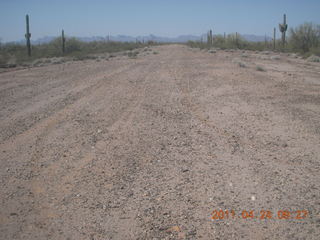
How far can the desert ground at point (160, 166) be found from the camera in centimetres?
364

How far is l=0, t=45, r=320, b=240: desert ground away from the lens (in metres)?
3.64

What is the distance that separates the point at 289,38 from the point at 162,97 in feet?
109

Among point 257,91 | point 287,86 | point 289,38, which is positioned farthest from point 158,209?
point 289,38

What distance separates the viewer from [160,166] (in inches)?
200

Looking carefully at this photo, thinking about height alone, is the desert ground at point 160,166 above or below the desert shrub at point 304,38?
below

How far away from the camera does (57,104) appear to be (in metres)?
9.24
